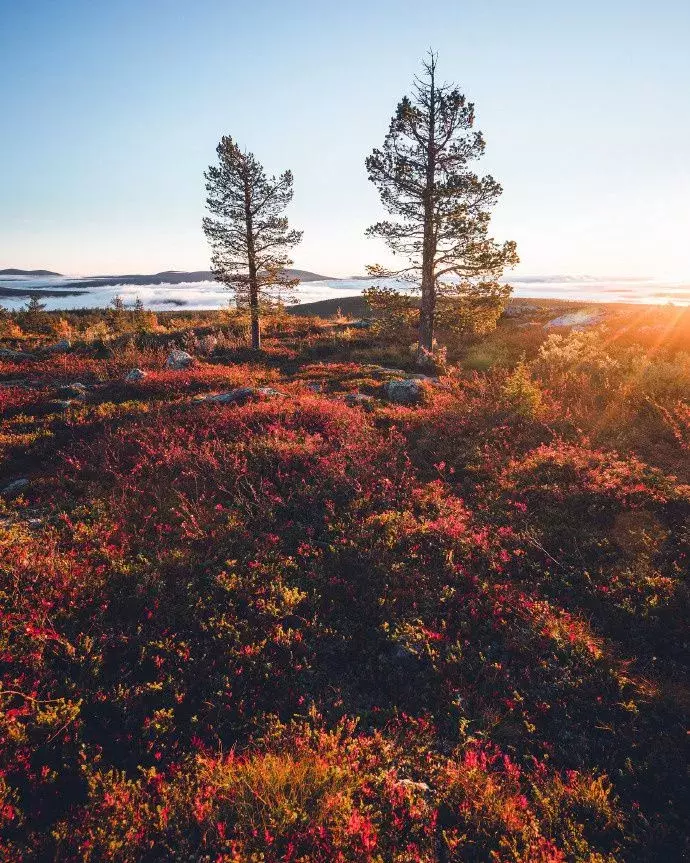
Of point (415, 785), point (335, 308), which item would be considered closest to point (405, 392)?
point (415, 785)

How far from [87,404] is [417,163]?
17.3m

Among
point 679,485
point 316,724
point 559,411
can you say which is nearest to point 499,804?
point 316,724

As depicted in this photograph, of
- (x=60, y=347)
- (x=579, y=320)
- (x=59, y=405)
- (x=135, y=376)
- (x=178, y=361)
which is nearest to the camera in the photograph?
(x=59, y=405)

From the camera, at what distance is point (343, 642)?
4.93 metres

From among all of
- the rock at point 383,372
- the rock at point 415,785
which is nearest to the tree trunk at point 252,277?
the rock at point 383,372

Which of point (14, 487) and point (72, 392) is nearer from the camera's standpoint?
point (14, 487)

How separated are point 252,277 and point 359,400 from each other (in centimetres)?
1643

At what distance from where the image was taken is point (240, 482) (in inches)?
319

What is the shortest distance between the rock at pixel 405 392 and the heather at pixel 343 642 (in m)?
3.81

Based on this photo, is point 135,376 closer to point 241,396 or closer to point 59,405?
point 59,405

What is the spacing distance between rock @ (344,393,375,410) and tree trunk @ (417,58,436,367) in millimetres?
7683

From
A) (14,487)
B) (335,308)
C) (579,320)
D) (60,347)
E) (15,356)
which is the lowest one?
(14,487)

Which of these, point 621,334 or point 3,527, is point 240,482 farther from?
point 621,334

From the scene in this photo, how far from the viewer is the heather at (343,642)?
316 cm
